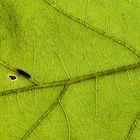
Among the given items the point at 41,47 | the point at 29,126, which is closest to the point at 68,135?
the point at 29,126

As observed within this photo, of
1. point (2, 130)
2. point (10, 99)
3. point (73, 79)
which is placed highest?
point (73, 79)

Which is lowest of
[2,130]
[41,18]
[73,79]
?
[2,130]

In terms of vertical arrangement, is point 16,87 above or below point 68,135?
above

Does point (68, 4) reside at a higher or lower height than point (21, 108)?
higher

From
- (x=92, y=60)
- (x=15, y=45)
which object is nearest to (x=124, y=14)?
(x=92, y=60)

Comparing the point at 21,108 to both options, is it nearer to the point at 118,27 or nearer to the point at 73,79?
the point at 73,79

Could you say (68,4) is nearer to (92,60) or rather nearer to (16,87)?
(92,60)
